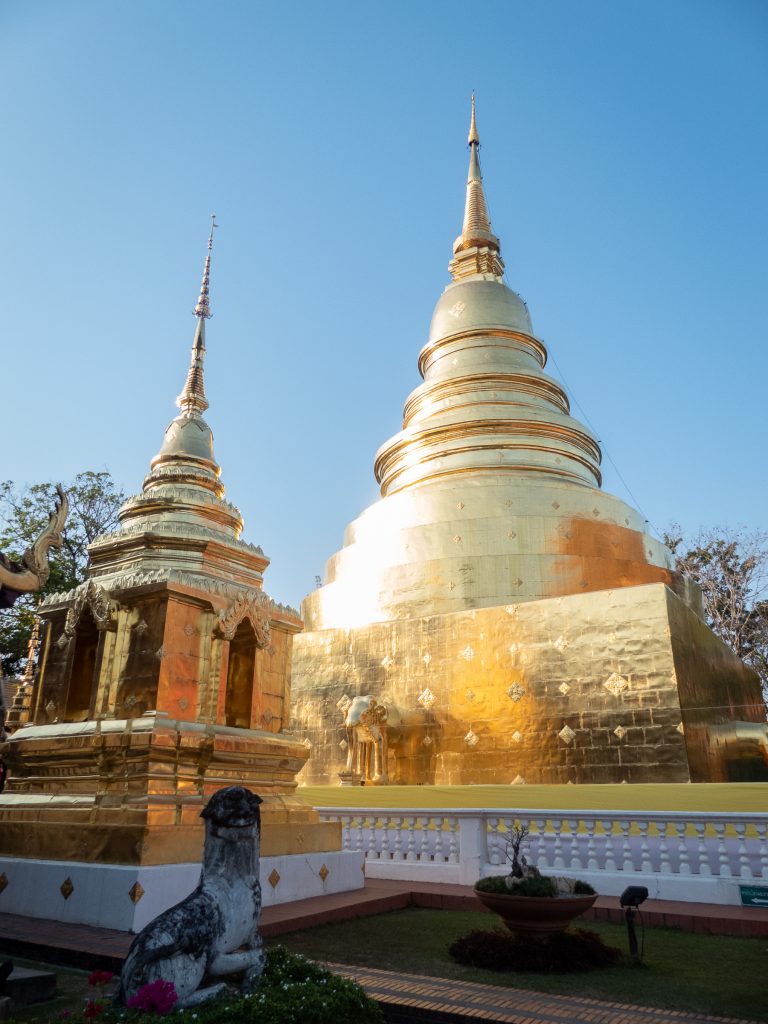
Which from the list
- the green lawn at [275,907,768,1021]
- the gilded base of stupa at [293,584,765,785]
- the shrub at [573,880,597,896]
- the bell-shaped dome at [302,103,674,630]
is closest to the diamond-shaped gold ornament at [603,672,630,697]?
the gilded base of stupa at [293,584,765,785]

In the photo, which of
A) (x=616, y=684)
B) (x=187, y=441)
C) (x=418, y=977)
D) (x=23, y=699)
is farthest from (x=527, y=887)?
(x=23, y=699)

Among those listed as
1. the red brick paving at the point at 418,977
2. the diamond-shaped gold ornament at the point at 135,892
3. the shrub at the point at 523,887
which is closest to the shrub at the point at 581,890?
the shrub at the point at 523,887

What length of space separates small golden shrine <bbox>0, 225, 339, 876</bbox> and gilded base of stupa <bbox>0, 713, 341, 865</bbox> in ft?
0.04

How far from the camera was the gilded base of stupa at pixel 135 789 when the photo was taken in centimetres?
612

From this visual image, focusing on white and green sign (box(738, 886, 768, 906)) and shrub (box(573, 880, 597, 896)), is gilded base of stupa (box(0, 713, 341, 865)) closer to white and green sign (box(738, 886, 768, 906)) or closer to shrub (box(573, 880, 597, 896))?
shrub (box(573, 880, 597, 896))

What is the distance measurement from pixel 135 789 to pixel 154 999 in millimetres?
3687

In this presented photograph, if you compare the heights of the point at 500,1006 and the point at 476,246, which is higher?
the point at 476,246

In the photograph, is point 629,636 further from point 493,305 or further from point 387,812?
point 493,305

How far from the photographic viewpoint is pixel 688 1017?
3.91m

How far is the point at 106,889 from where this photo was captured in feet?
18.8

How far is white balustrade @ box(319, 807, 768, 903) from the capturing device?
740 centimetres

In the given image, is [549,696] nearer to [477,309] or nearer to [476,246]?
[477,309]

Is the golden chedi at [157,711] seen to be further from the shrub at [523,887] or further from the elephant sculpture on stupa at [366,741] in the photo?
the elephant sculpture on stupa at [366,741]

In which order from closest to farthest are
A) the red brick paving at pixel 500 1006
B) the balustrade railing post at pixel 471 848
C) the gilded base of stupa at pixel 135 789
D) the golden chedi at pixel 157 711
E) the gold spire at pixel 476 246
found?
1. the red brick paving at pixel 500 1006
2. the gilded base of stupa at pixel 135 789
3. the golden chedi at pixel 157 711
4. the balustrade railing post at pixel 471 848
5. the gold spire at pixel 476 246
